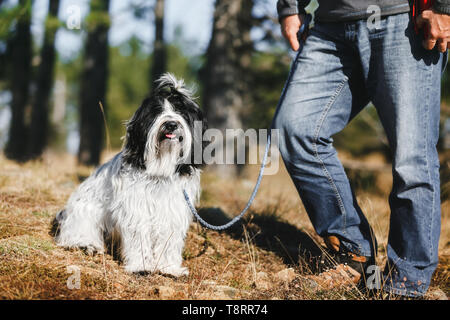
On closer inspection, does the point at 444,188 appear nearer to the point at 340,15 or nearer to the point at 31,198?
the point at 340,15

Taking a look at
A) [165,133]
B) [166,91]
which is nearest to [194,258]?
[165,133]

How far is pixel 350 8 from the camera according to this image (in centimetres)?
227

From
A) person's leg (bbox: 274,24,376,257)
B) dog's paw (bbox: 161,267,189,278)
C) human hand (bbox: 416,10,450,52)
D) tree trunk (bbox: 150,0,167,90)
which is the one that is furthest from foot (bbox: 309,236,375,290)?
tree trunk (bbox: 150,0,167,90)

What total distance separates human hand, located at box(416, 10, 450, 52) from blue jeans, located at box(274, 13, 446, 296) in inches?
2.6

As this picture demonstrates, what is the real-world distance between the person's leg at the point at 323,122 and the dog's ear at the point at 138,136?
99cm

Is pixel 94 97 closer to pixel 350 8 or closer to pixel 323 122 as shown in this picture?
pixel 323 122

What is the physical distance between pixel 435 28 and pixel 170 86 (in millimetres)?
1811

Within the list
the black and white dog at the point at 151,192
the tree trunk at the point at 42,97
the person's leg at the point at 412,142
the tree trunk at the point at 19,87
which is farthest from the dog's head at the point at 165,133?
the tree trunk at the point at 42,97

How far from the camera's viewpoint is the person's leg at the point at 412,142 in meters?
2.09

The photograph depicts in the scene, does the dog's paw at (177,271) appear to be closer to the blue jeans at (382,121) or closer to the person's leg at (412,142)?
the blue jeans at (382,121)
